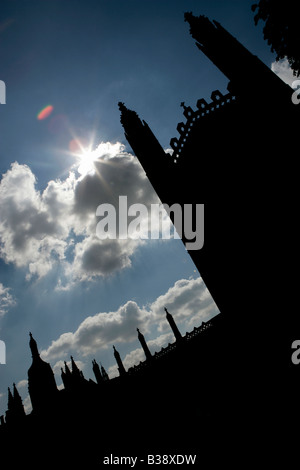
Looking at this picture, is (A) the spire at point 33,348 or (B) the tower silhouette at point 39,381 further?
(A) the spire at point 33,348

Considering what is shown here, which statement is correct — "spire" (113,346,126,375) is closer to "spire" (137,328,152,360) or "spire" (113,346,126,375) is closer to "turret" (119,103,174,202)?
"spire" (137,328,152,360)

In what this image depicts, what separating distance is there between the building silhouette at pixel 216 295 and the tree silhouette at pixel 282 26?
1.61 metres

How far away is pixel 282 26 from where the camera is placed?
1028cm

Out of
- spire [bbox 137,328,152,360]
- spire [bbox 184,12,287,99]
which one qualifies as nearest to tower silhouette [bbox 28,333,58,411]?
spire [bbox 137,328,152,360]

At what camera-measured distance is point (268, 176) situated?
8617 millimetres

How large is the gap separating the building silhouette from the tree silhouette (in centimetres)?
161

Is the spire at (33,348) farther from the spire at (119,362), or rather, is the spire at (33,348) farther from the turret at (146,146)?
the turret at (146,146)

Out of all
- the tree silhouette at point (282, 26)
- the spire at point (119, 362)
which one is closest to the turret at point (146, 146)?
the tree silhouette at point (282, 26)

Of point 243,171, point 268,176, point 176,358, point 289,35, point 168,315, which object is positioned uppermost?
point 289,35

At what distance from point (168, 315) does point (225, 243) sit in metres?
23.8

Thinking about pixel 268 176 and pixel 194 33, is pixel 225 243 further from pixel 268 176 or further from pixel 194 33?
pixel 194 33

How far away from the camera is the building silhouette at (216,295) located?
8.22 m

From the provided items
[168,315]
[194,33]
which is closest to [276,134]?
[194,33]

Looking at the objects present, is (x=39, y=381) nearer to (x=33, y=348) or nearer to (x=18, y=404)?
(x=18, y=404)
